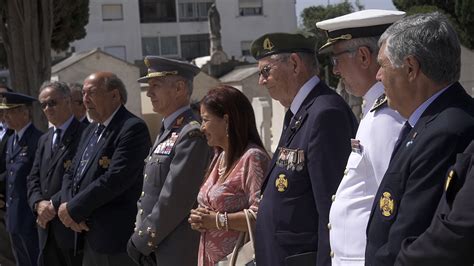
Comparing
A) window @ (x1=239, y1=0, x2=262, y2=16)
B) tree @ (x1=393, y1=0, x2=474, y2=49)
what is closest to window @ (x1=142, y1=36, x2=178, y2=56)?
window @ (x1=239, y1=0, x2=262, y2=16)

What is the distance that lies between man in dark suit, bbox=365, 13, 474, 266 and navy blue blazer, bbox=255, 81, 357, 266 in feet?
2.18

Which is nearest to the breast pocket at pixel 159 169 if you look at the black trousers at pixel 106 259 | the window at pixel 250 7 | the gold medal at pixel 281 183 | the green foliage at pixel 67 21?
the black trousers at pixel 106 259

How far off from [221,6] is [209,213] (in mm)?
52585

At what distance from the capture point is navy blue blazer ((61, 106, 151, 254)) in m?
5.75

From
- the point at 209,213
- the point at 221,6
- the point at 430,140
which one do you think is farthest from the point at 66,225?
the point at 221,6

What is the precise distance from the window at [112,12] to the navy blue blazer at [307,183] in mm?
51015

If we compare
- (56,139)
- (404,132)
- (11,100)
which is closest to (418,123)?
(404,132)

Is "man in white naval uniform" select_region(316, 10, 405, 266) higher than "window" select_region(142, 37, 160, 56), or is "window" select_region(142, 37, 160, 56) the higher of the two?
"man in white naval uniform" select_region(316, 10, 405, 266)

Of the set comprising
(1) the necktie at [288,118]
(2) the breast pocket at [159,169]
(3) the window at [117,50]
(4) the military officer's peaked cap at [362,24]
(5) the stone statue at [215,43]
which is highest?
(4) the military officer's peaked cap at [362,24]

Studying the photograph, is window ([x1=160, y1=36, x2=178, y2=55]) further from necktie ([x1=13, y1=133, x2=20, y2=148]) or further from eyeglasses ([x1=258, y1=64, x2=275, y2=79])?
eyeglasses ([x1=258, y1=64, x2=275, y2=79])

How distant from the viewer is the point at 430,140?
104 inches

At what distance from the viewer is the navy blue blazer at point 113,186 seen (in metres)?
5.75

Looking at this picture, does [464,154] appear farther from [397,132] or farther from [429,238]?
[397,132]

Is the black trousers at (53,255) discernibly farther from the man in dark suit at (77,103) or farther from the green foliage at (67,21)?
the green foliage at (67,21)
